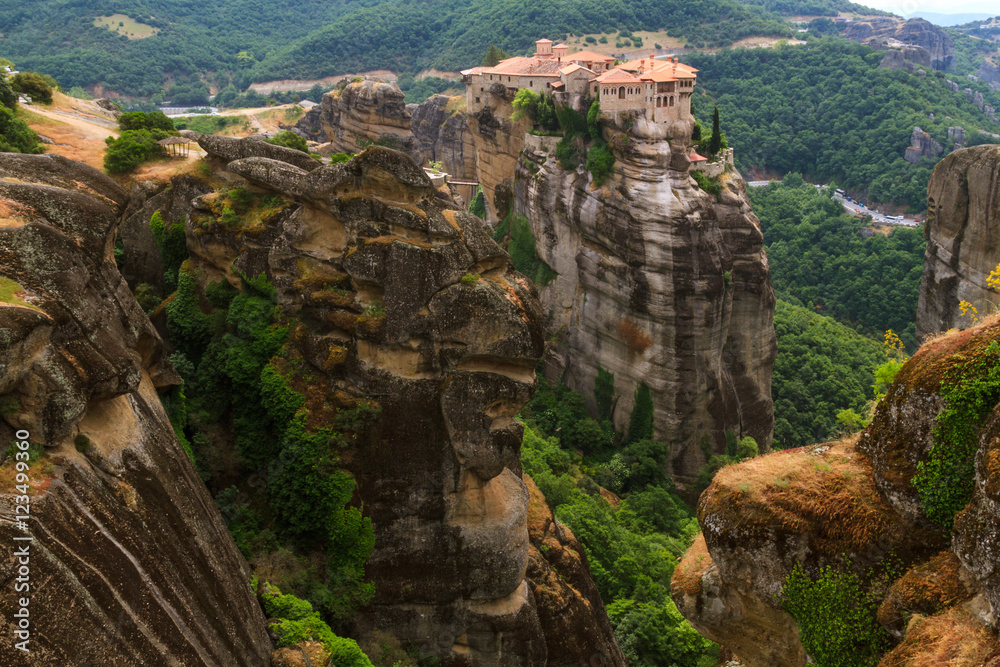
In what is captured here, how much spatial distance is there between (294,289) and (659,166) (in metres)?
29.1

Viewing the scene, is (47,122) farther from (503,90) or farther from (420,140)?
(420,140)

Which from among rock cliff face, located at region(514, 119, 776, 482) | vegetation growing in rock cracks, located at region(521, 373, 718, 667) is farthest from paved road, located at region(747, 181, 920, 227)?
vegetation growing in rock cracks, located at region(521, 373, 718, 667)

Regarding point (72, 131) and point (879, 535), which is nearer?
point (879, 535)

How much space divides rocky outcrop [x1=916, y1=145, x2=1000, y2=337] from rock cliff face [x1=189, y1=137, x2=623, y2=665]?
83.0 feet

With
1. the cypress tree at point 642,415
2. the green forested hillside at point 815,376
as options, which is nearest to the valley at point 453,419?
the cypress tree at point 642,415

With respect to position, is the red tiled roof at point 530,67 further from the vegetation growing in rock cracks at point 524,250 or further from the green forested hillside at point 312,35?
the green forested hillside at point 312,35

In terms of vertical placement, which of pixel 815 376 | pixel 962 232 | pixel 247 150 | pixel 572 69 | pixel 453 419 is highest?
pixel 247 150

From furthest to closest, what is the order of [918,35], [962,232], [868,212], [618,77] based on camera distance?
1. [918,35]
2. [868,212]
3. [618,77]
4. [962,232]

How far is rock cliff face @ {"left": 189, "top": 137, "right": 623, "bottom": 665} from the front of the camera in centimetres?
2095

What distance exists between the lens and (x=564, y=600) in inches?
888

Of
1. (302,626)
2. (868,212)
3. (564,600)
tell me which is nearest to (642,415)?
(564,600)

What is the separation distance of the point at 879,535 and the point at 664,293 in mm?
34226
